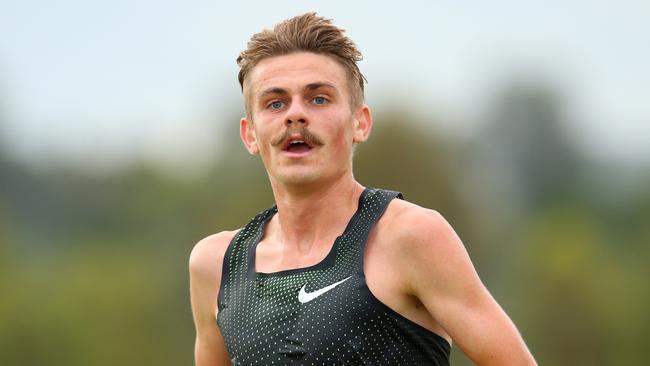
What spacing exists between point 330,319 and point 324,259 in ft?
1.34

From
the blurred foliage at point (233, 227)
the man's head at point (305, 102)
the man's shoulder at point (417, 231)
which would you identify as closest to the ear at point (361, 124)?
the man's head at point (305, 102)

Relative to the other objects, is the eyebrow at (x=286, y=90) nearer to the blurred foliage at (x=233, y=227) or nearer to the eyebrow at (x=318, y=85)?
the eyebrow at (x=318, y=85)

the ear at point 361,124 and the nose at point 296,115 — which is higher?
the nose at point 296,115

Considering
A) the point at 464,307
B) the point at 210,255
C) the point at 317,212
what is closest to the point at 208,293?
the point at 210,255

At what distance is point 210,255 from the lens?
891 centimetres

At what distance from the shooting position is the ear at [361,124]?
860 centimetres

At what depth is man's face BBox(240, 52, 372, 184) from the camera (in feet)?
27.3

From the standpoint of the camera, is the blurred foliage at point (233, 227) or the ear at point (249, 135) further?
the blurred foliage at point (233, 227)

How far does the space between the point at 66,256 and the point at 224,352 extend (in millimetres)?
53237

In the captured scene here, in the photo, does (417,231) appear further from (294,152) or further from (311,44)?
(311,44)

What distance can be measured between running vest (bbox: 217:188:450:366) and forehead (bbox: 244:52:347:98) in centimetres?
63

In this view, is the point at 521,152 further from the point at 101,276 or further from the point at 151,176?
the point at 101,276

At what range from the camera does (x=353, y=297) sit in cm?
794

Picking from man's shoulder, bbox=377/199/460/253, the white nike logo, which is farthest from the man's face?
the white nike logo
